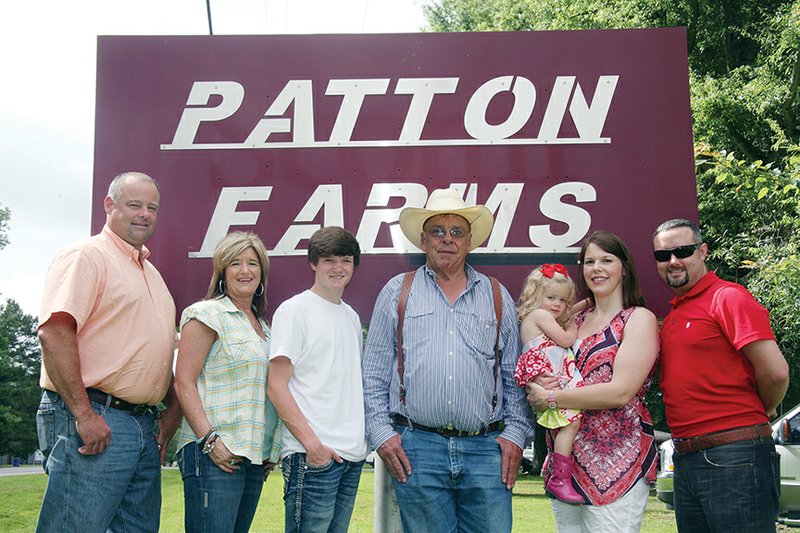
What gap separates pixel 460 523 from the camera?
3947mm

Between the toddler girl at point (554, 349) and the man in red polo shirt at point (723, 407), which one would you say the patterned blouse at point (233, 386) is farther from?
the man in red polo shirt at point (723, 407)

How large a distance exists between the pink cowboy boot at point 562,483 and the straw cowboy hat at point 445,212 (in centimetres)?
148

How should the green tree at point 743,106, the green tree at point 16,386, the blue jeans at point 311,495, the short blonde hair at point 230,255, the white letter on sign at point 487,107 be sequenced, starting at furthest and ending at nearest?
the green tree at point 16,386 < the green tree at point 743,106 < the white letter on sign at point 487,107 < the short blonde hair at point 230,255 < the blue jeans at point 311,495

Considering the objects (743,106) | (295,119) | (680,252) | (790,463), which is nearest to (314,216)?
(295,119)

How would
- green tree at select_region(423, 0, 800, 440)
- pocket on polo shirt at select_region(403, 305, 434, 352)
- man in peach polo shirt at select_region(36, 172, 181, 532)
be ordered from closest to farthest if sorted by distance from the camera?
man in peach polo shirt at select_region(36, 172, 181, 532)
pocket on polo shirt at select_region(403, 305, 434, 352)
green tree at select_region(423, 0, 800, 440)

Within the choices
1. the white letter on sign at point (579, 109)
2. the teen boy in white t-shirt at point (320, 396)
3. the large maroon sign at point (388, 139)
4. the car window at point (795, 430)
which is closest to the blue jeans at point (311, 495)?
the teen boy in white t-shirt at point (320, 396)

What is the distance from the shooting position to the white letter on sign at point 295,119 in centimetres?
546

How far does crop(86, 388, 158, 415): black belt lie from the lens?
3723 millimetres

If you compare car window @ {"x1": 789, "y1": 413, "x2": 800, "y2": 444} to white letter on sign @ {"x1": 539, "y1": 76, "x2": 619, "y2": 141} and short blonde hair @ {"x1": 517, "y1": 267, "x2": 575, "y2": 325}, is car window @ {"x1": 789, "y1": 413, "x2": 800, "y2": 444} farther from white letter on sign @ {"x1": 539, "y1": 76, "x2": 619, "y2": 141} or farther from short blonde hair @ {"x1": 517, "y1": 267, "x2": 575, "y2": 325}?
short blonde hair @ {"x1": 517, "y1": 267, "x2": 575, "y2": 325}

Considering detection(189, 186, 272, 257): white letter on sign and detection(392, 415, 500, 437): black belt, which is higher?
detection(189, 186, 272, 257): white letter on sign

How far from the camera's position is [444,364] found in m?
3.88

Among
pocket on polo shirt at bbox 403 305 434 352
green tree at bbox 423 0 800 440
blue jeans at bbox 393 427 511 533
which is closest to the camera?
blue jeans at bbox 393 427 511 533

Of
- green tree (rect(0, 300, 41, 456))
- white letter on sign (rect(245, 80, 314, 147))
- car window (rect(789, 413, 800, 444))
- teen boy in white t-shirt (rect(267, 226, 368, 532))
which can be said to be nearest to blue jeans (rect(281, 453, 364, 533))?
teen boy in white t-shirt (rect(267, 226, 368, 532))

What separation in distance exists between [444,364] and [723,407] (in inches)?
57.3
